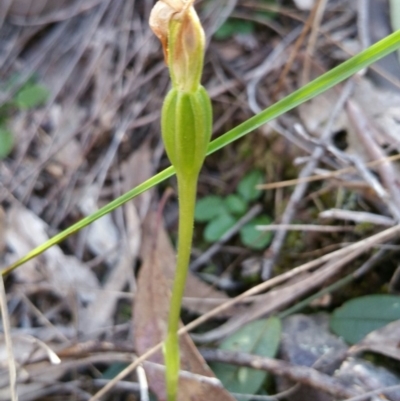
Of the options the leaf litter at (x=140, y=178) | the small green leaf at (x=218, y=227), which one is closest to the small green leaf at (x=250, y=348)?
the leaf litter at (x=140, y=178)

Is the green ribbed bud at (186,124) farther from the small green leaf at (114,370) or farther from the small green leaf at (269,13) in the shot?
the small green leaf at (269,13)

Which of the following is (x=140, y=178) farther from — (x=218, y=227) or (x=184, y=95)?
(x=184, y=95)

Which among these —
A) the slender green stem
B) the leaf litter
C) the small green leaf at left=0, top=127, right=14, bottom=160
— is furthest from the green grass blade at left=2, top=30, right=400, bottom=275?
the small green leaf at left=0, top=127, right=14, bottom=160

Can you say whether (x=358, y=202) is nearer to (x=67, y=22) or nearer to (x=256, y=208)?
(x=256, y=208)

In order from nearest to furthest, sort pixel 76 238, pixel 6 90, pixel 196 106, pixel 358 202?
pixel 196 106, pixel 358 202, pixel 76 238, pixel 6 90

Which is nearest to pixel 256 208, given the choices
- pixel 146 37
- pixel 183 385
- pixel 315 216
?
pixel 315 216

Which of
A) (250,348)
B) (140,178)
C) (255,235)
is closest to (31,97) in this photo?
(140,178)

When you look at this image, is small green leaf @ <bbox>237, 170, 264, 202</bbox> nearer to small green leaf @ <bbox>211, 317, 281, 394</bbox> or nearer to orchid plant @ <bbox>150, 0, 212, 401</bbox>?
small green leaf @ <bbox>211, 317, 281, 394</bbox>
